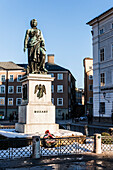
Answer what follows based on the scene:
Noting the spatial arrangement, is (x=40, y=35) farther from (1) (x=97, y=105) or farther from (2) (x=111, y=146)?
(1) (x=97, y=105)

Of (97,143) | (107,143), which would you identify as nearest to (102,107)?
(107,143)

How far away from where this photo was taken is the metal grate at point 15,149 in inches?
437

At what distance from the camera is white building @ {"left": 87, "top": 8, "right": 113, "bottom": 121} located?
37.7 meters

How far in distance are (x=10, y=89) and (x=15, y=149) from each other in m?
48.3

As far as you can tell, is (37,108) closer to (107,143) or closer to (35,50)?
(35,50)

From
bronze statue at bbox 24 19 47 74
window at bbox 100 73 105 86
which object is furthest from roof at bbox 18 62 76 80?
bronze statue at bbox 24 19 47 74

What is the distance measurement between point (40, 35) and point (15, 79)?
42507 mm

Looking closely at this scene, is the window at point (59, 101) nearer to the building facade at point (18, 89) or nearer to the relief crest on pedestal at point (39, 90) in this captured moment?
the building facade at point (18, 89)

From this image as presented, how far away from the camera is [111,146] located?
44.2 ft

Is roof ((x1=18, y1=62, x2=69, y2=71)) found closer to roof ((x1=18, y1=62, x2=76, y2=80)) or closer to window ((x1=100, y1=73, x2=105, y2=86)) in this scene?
roof ((x1=18, y1=62, x2=76, y2=80))

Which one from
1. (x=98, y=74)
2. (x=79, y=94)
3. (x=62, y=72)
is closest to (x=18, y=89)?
(x=62, y=72)

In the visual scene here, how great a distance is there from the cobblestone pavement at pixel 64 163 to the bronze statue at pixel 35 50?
8.00 meters

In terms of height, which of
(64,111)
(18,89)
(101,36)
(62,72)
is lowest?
(64,111)

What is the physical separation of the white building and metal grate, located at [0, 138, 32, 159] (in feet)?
A: 83.1
